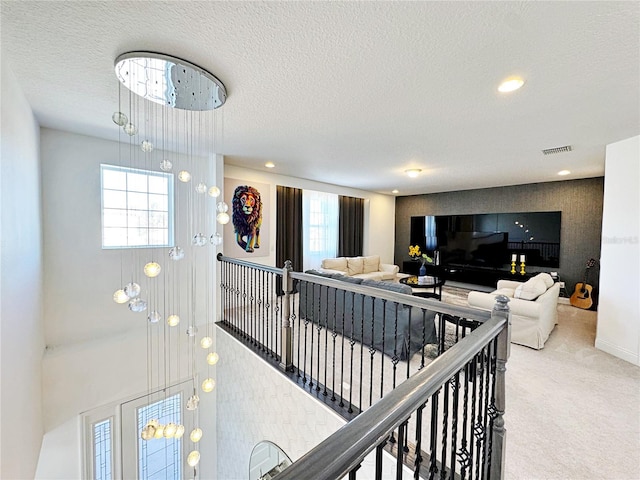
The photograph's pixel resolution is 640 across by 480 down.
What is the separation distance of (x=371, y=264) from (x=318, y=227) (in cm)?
155

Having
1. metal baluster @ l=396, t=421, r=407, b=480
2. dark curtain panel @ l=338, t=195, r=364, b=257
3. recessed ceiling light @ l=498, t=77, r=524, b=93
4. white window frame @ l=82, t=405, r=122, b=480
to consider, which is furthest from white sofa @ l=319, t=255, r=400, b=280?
metal baluster @ l=396, t=421, r=407, b=480

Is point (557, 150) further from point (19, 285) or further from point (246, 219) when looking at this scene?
point (19, 285)

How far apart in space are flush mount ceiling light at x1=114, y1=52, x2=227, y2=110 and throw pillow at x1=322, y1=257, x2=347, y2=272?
405 cm

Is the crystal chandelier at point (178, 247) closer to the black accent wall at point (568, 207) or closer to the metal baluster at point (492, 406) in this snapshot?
the metal baluster at point (492, 406)

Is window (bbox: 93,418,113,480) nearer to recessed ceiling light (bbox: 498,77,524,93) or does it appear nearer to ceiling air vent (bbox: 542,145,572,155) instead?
recessed ceiling light (bbox: 498,77,524,93)

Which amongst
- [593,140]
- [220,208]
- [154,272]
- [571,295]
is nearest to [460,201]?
[571,295]

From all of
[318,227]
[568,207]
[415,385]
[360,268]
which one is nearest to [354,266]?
[360,268]

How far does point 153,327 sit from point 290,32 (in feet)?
12.2

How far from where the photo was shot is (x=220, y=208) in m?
2.58

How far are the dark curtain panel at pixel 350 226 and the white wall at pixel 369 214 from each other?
0.19m

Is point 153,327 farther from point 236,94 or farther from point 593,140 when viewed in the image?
point 593,140

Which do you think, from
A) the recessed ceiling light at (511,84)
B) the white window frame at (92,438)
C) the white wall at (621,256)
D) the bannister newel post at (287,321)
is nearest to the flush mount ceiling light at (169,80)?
the bannister newel post at (287,321)

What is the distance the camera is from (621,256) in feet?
10.5

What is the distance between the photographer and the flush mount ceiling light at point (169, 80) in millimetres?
1673
